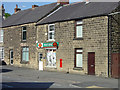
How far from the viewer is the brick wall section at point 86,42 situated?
21.1 meters

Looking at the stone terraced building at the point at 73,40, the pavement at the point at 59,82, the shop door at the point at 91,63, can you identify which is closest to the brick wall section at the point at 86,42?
the stone terraced building at the point at 73,40

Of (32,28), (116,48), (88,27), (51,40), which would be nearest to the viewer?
(116,48)

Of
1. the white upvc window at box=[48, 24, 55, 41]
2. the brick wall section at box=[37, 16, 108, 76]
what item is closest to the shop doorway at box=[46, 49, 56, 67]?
the brick wall section at box=[37, 16, 108, 76]

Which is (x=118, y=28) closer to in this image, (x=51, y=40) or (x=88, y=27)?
(x=88, y=27)

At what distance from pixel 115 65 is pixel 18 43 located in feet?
51.8

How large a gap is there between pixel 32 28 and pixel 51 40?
432 centimetres

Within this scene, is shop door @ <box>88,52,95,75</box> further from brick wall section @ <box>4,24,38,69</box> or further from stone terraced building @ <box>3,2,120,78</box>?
brick wall section @ <box>4,24,38,69</box>

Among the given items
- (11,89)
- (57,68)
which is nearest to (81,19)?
(57,68)

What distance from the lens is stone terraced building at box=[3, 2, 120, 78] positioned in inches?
826

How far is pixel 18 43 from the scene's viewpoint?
3200cm

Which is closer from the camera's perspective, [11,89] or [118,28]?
[11,89]

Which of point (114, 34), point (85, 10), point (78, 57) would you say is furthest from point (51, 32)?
point (114, 34)

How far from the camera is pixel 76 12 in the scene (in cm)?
2552

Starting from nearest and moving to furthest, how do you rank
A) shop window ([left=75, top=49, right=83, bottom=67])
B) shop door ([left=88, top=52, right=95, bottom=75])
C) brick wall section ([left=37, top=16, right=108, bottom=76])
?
1. brick wall section ([left=37, top=16, right=108, bottom=76])
2. shop door ([left=88, top=52, right=95, bottom=75])
3. shop window ([left=75, top=49, right=83, bottom=67])
